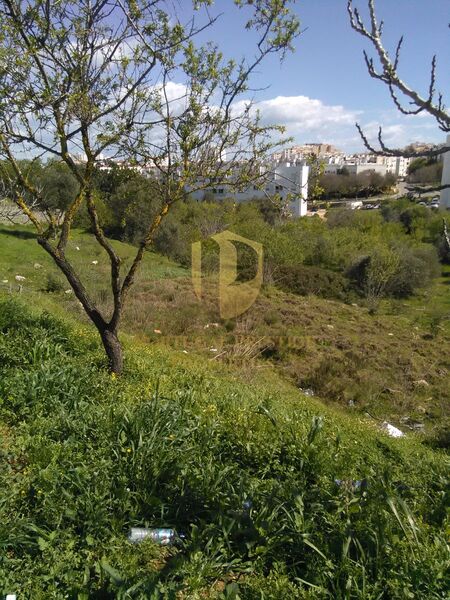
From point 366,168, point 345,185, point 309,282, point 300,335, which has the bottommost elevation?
point 300,335

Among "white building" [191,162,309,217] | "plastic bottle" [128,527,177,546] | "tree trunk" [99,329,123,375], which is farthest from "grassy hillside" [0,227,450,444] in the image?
"plastic bottle" [128,527,177,546]

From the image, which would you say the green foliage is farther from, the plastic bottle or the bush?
the bush

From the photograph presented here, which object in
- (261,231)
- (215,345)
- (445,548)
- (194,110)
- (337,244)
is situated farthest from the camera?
(337,244)

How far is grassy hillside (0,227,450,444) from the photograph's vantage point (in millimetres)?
9977

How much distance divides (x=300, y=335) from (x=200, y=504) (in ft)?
37.4

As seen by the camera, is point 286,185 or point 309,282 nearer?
point 286,185

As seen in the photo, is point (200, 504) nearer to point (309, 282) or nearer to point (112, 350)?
point (112, 350)

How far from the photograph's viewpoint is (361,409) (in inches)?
368

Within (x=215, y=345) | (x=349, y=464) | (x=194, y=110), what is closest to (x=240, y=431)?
(x=349, y=464)

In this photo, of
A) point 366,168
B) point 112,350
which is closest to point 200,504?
point 112,350

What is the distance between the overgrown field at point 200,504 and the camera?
218cm

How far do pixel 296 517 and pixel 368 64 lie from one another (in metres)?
2.08

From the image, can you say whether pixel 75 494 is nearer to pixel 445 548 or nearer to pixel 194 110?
pixel 445 548

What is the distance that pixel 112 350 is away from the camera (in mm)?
4934
